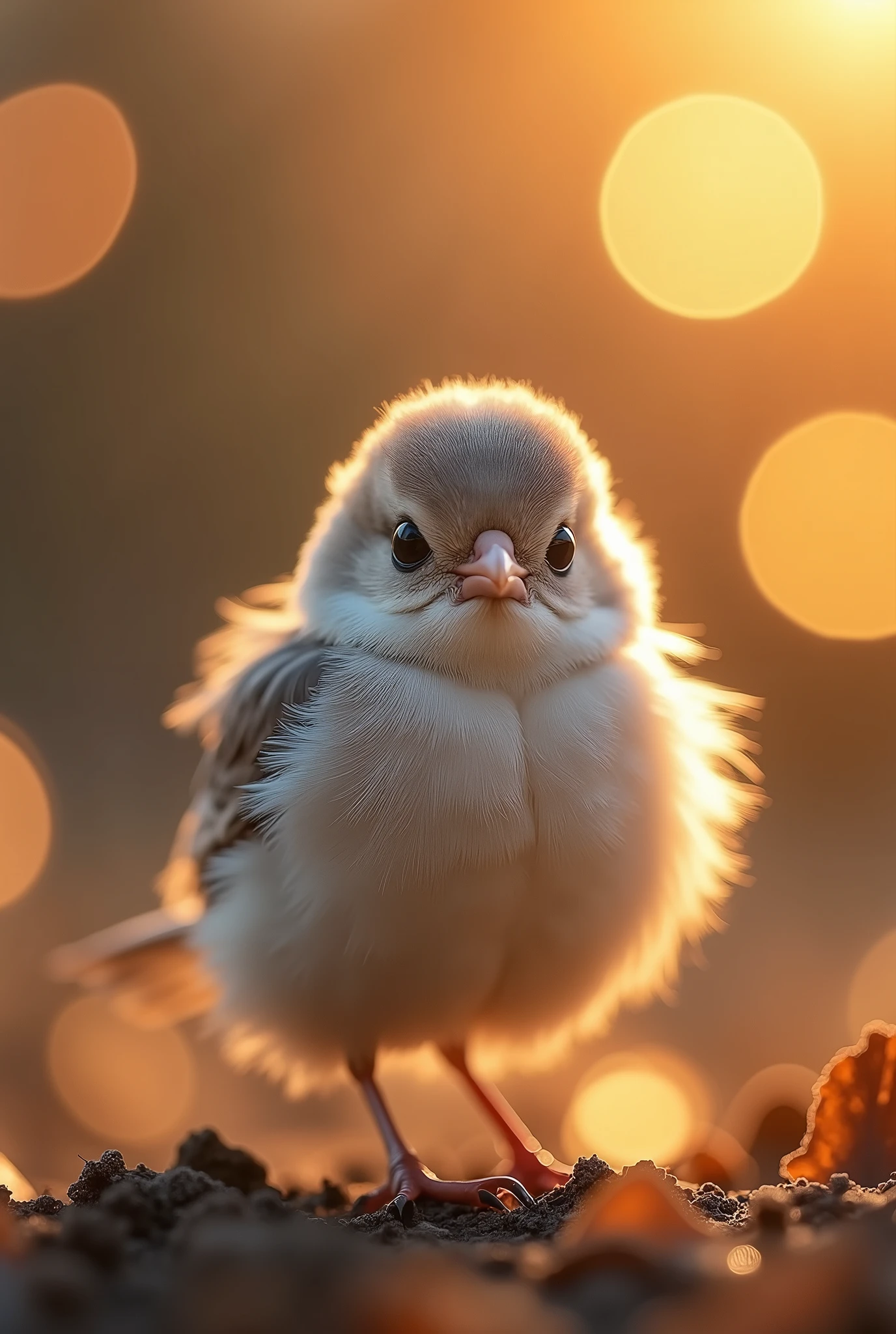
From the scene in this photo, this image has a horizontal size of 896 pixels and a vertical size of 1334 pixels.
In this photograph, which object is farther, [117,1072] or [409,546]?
[117,1072]

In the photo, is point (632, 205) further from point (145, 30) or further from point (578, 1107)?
point (578, 1107)

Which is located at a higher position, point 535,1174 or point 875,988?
point 875,988

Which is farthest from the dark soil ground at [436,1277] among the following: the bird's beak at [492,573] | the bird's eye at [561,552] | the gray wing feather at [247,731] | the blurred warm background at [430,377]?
the blurred warm background at [430,377]

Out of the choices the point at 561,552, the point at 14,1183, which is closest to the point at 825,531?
the point at 561,552

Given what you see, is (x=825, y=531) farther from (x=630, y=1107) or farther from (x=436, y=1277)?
(x=436, y=1277)

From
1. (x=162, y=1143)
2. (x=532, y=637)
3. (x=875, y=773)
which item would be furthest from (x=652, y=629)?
(x=875, y=773)
